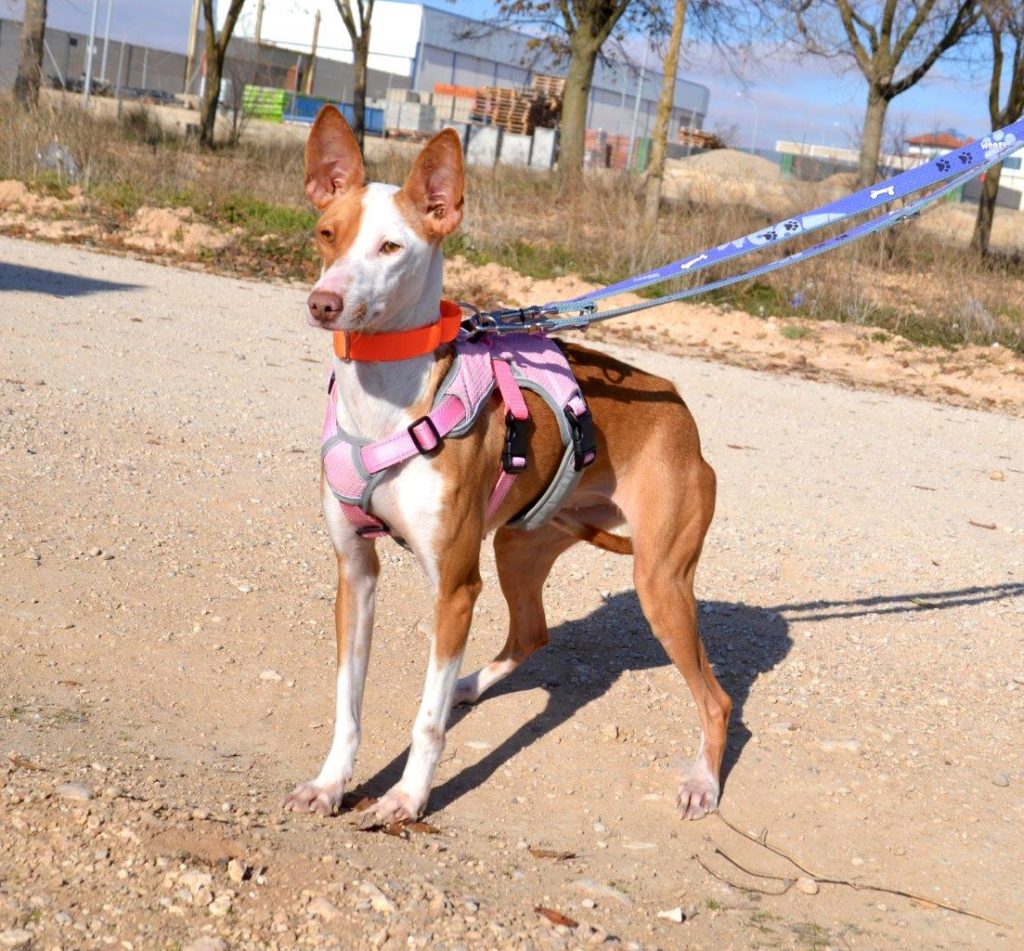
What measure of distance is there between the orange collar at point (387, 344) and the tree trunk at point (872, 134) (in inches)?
958

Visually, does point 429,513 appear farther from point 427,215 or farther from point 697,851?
point 697,851

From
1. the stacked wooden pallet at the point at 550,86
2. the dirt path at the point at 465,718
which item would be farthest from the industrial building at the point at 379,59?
the dirt path at the point at 465,718

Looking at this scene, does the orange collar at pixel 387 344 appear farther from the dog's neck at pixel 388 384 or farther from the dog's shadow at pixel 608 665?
the dog's shadow at pixel 608 665

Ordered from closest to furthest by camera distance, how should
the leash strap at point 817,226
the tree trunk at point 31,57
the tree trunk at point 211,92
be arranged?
the leash strap at point 817,226 < the tree trunk at point 31,57 < the tree trunk at point 211,92

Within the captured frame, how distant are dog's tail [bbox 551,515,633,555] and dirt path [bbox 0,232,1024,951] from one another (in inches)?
28.4

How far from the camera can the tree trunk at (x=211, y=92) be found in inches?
1179

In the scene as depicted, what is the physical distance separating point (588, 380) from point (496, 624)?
1.79 meters

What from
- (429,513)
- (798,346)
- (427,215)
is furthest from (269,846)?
(798,346)

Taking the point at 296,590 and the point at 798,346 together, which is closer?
the point at 296,590

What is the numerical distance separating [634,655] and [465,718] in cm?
111

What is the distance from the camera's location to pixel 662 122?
20688mm

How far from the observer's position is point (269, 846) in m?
3.54

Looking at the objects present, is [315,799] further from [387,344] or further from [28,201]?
[28,201]

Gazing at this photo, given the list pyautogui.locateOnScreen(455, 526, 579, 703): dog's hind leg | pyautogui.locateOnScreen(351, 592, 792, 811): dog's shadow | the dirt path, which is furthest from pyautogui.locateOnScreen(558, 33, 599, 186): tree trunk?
pyautogui.locateOnScreen(455, 526, 579, 703): dog's hind leg
